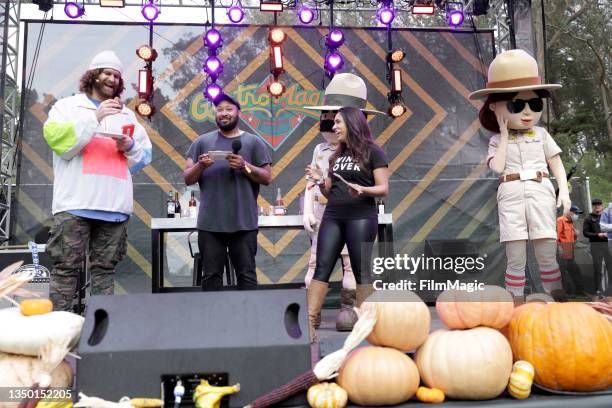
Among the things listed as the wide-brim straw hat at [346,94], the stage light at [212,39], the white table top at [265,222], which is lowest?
the white table top at [265,222]

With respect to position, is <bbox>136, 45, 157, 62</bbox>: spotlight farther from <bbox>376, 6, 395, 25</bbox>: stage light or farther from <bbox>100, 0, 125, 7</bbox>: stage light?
<bbox>376, 6, 395, 25</bbox>: stage light

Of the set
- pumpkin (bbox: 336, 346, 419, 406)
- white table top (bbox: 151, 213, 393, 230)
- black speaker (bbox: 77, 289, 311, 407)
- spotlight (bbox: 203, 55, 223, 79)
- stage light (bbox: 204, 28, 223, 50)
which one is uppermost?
stage light (bbox: 204, 28, 223, 50)

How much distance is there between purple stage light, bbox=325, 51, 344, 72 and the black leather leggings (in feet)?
13.8

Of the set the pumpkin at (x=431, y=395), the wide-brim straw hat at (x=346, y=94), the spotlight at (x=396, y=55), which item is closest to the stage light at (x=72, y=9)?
the spotlight at (x=396, y=55)

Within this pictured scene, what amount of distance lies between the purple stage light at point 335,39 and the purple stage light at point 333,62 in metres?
0.13

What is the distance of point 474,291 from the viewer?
171 centimetres

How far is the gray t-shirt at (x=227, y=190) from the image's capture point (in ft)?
9.67

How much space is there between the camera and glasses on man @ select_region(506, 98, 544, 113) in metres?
3.27

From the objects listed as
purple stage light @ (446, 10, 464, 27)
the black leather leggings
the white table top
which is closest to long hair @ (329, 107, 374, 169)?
the black leather leggings

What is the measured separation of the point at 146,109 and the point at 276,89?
1688 millimetres

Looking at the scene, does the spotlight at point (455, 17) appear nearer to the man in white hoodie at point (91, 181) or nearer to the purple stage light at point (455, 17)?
the purple stage light at point (455, 17)

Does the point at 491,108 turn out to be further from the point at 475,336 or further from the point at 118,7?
the point at 118,7

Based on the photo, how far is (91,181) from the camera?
8.68ft

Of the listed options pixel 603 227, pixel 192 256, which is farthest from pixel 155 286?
pixel 603 227
